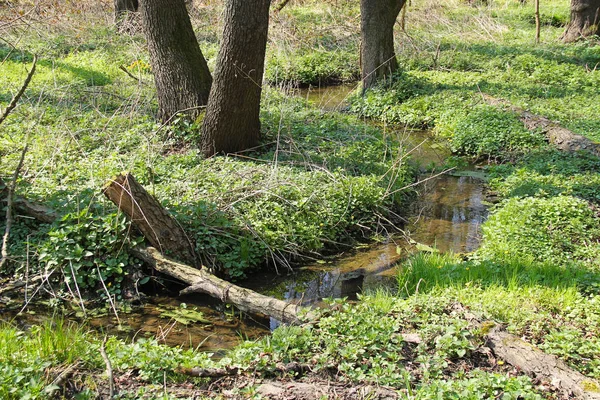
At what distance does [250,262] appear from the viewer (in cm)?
657

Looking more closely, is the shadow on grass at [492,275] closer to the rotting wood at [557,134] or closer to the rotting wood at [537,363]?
the rotting wood at [537,363]

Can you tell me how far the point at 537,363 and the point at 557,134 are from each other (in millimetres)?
6547

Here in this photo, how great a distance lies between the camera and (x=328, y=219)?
7250 millimetres

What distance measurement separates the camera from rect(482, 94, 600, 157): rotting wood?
30.0ft

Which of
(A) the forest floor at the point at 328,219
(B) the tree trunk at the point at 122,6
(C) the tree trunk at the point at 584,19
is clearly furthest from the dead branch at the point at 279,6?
(C) the tree trunk at the point at 584,19

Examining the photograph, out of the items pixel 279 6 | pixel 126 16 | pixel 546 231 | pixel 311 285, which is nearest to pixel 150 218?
pixel 311 285

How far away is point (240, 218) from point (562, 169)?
4987mm

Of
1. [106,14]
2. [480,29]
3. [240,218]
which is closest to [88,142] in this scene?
[240,218]

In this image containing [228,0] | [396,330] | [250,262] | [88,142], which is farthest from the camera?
[88,142]

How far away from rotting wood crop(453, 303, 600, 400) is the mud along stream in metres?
1.85

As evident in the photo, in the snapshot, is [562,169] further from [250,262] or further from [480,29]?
[480,29]

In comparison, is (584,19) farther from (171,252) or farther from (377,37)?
(171,252)

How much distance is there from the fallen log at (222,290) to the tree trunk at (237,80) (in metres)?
2.87

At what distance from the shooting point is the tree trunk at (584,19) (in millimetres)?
15625
